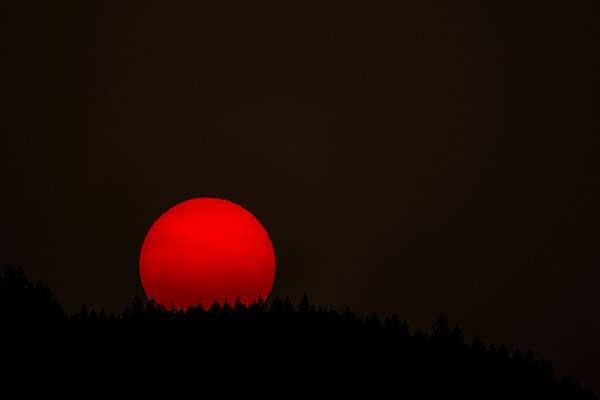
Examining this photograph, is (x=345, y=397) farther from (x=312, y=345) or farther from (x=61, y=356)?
(x=61, y=356)

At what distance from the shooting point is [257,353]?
44344 millimetres

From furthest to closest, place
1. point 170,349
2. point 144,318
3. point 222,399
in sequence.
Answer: point 144,318
point 170,349
point 222,399

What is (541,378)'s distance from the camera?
4991cm

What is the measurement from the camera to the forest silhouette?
40.4 meters

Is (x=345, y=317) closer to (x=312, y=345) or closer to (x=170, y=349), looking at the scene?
(x=312, y=345)

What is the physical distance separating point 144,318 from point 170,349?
4.06m

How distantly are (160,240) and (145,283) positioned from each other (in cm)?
316

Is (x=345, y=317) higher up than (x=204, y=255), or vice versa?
(x=204, y=255)

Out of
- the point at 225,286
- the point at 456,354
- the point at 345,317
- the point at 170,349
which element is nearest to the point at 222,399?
the point at 170,349

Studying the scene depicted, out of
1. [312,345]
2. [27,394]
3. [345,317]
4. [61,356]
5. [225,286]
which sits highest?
[225,286]

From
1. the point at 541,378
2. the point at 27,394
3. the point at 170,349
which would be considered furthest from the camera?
the point at 541,378

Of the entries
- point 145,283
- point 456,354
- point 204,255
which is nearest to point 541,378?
point 456,354

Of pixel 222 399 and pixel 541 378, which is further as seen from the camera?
pixel 541 378

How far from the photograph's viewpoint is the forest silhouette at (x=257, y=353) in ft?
133
